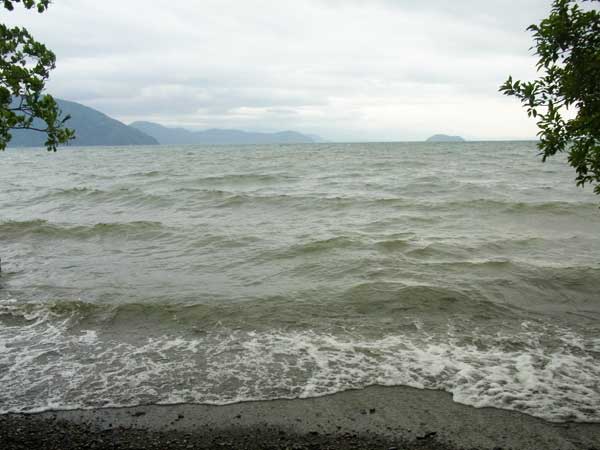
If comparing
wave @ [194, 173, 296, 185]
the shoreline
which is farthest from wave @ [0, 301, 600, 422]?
wave @ [194, 173, 296, 185]

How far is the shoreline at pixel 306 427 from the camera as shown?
530 centimetres

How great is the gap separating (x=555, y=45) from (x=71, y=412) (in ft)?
27.2

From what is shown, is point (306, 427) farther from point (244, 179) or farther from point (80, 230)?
point (244, 179)

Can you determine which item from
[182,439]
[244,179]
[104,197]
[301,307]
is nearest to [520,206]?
[301,307]

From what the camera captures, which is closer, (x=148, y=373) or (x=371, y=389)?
(x=371, y=389)

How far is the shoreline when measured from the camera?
5.30 meters

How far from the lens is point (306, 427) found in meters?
5.63

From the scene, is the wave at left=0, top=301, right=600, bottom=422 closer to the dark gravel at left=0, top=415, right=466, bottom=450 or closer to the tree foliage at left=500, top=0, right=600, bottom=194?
the dark gravel at left=0, top=415, right=466, bottom=450

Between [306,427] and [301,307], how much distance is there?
433 cm

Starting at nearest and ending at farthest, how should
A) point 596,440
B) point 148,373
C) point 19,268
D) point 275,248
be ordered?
point 596,440
point 148,373
point 19,268
point 275,248

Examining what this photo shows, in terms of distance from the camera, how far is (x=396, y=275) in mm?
11930

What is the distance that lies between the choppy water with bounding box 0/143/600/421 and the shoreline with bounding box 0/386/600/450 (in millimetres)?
278

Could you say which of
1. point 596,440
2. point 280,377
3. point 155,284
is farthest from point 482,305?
point 155,284

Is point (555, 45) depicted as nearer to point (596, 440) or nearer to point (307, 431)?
point (596, 440)
